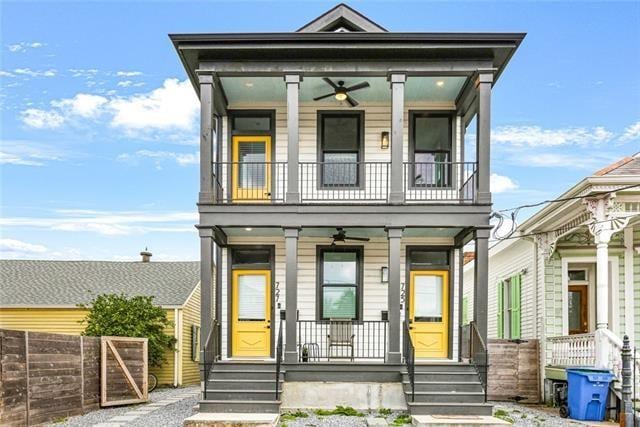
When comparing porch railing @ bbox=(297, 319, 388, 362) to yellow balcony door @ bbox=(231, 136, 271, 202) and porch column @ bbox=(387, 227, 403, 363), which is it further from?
yellow balcony door @ bbox=(231, 136, 271, 202)

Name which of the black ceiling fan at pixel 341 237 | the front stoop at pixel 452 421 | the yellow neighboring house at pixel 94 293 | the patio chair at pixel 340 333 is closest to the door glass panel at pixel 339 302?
the patio chair at pixel 340 333

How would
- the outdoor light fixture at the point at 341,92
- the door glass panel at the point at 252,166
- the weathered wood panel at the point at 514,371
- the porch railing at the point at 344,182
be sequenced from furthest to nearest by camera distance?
the weathered wood panel at the point at 514,371 < the door glass panel at the point at 252,166 < the porch railing at the point at 344,182 < the outdoor light fixture at the point at 341,92

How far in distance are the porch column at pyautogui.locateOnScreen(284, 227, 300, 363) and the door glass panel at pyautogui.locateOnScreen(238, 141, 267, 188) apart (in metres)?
2.07

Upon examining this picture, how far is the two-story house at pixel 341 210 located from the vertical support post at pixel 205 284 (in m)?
0.02

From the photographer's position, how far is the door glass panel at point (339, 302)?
12.6 meters

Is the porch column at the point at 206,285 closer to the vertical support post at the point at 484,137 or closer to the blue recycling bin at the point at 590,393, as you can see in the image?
the vertical support post at the point at 484,137

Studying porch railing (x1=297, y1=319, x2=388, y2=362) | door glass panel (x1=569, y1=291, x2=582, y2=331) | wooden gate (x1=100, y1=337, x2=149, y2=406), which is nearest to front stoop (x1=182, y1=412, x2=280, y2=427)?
porch railing (x1=297, y1=319, x2=388, y2=362)

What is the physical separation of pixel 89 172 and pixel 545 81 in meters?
15.5

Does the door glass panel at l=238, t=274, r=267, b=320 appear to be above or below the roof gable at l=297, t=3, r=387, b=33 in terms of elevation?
below

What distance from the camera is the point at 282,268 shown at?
12.6 metres

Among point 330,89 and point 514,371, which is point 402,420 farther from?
point 330,89

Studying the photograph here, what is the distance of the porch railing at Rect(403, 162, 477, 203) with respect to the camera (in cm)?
1262

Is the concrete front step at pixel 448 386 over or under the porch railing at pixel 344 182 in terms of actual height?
under

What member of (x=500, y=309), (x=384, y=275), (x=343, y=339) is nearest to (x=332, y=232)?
(x=384, y=275)
